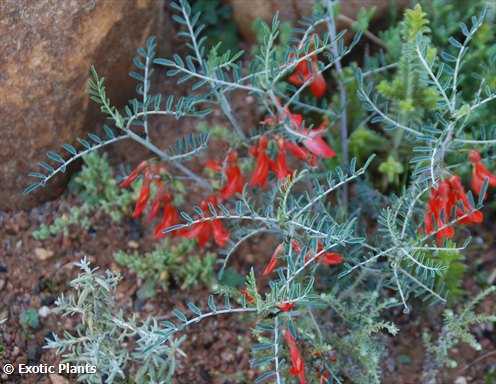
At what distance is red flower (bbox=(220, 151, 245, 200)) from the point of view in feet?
7.64

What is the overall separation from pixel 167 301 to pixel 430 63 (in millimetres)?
1183

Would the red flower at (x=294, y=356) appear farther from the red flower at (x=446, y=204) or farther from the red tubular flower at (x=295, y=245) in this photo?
the red flower at (x=446, y=204)

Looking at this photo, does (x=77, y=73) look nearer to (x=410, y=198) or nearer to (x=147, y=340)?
(x=147, y=340)

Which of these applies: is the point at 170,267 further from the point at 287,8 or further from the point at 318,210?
the point at 287,8

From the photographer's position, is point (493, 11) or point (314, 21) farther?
point (493, 11)

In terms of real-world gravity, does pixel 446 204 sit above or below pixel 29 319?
above

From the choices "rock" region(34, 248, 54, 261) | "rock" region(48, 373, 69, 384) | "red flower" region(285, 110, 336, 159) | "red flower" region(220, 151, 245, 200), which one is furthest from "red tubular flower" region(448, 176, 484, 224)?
"rock" region(34, 248, 54, 261)

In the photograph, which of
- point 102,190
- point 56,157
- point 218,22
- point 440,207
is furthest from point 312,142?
point 218,22

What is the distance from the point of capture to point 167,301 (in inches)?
102

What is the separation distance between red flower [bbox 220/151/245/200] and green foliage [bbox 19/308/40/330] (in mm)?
734

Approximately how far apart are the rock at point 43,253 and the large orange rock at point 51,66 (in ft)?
0.67

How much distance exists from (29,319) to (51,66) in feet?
2.76

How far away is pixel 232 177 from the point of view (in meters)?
2.34

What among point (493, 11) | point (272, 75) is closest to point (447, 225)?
point (272, 75)
